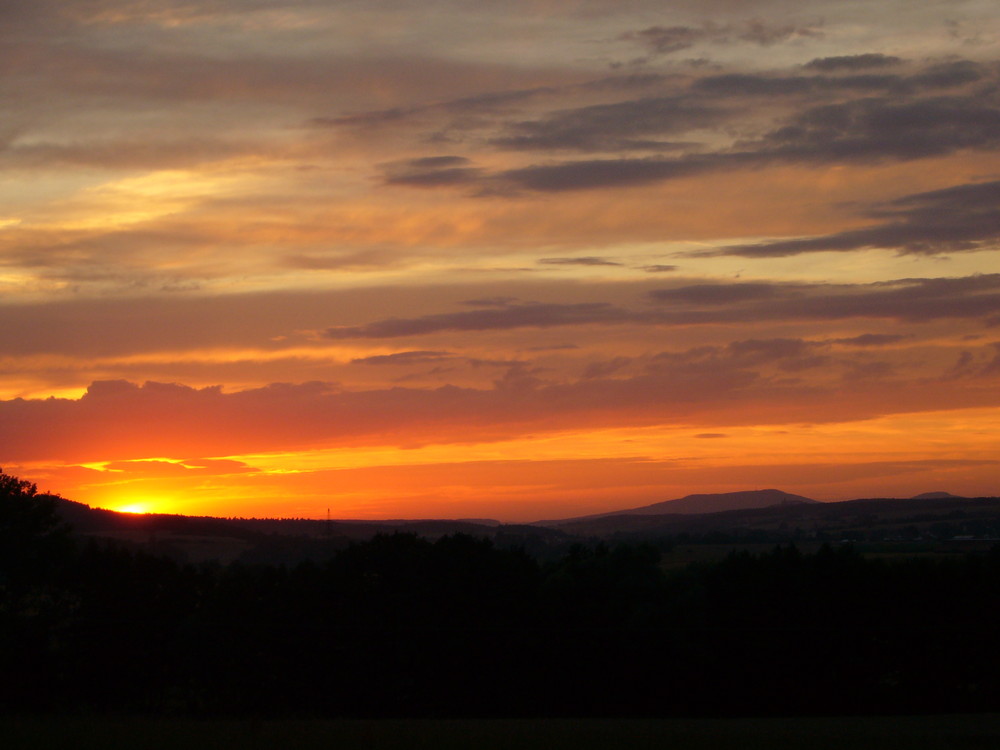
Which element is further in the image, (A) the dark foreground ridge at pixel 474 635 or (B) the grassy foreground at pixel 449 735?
(A) the dark foreground ridge at pixel 474 635

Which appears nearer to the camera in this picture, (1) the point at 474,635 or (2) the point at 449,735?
(2) the point at 449,735

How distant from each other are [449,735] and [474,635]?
86.7 feet

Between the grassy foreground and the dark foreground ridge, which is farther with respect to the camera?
the dark foreground ridge

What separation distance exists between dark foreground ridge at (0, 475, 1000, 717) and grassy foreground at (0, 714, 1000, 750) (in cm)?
2160

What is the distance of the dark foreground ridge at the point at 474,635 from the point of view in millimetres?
41344

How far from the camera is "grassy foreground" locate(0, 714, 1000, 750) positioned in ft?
53.1

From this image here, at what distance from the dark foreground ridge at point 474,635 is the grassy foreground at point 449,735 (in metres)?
21.6

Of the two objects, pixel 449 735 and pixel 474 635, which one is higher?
pixel 449 735

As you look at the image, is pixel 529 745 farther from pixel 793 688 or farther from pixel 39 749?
pixel 793 688

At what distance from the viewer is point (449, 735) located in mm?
17984

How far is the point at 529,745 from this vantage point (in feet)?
54.7

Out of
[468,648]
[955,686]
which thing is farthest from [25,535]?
[955,686]

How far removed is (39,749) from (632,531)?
174481 mm

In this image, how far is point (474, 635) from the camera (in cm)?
4394
